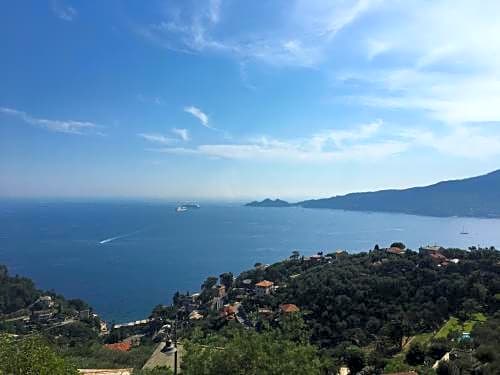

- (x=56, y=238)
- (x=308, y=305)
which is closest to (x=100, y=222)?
(x=56, y=238)

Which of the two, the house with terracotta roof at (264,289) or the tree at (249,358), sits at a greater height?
the tree at (249,358)

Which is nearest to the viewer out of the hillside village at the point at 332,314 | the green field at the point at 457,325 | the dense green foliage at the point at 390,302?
the hillside village at the point at 332,314

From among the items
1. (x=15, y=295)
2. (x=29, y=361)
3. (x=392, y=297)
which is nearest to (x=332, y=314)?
(x=392, y=297)

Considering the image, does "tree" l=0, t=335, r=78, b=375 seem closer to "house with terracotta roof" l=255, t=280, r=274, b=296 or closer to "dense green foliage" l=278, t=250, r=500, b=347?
"dense green foliage" l=278, t=250, r=500, b=347

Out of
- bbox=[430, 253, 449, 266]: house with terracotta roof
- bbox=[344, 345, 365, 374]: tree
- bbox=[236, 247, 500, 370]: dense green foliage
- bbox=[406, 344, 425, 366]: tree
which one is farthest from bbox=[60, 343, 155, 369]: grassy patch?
bbox=[430, 253, 449, 266]: house with terracotta roof

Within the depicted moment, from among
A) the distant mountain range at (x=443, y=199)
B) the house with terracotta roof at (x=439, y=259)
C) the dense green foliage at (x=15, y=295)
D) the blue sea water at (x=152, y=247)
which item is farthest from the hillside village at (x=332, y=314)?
the distant mountain range at (x=443, y=199)

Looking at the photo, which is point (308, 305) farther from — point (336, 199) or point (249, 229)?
point (336, 199)

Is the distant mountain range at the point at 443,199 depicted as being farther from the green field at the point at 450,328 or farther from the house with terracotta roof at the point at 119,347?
the house with terracotta roof at the point at 119,347
